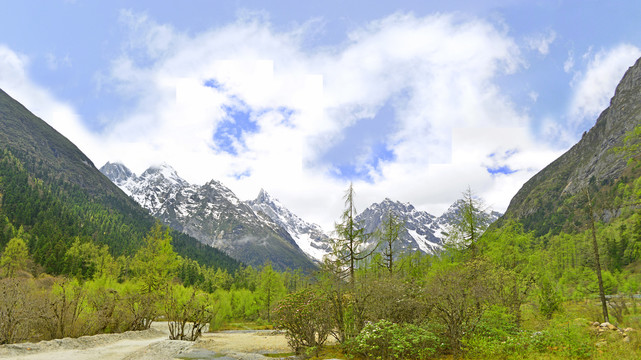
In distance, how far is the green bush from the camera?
44.9ft

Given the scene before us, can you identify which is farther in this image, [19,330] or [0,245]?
[0,245]

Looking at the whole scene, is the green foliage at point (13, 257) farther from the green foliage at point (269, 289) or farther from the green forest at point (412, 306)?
the green foliage at point (269, 289)

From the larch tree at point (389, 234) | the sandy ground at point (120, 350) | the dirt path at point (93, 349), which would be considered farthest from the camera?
the larch tree at point (389, 234)

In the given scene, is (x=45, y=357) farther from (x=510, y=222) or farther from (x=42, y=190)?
(x=42, y=190)

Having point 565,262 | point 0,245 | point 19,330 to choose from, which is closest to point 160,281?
point 19,330

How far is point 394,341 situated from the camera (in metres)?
13.2

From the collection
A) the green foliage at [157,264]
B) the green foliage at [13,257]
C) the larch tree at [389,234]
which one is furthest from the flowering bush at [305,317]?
the green foliage at [13,257]

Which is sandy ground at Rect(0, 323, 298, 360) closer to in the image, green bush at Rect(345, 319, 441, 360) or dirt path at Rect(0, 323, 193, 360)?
dirt path at Rect(0, 323, 193, 360)

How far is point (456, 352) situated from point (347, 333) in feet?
17.2

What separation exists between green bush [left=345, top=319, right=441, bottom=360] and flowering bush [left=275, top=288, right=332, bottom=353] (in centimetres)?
A: 216

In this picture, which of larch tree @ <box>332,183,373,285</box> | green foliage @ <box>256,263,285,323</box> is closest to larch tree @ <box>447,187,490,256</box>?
larch tree @ <box>332,183,373,285</box>

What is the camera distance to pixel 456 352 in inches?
575

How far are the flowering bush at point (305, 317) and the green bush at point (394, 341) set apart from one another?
2163mm

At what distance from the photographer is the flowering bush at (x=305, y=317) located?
54.9ft
